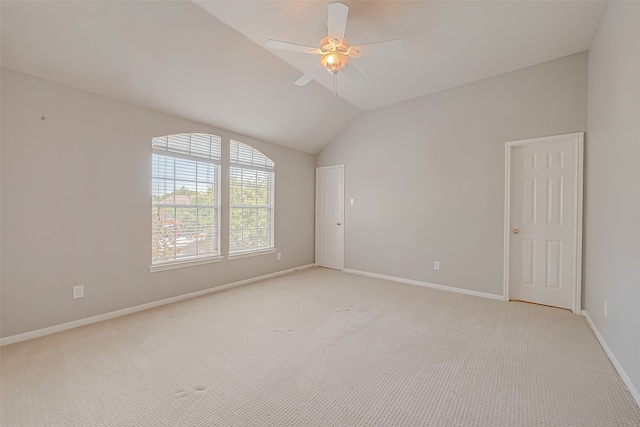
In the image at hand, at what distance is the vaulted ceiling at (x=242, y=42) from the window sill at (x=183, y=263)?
1.99 m

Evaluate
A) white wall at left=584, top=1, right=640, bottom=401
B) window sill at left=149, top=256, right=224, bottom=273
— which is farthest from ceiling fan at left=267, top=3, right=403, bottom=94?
window sill at left=149, top=256, right=224, bottom=273

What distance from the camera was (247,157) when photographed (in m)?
4.54

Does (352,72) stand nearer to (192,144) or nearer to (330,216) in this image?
(192,144)

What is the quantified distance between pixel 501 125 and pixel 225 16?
3.60 meters

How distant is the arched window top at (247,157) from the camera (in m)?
4.34

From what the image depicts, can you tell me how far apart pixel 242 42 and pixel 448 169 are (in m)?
3.25

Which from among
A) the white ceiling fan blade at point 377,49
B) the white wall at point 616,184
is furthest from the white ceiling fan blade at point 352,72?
the white wall at point 616,184

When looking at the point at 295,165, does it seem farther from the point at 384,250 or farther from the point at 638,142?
the point at 638,142

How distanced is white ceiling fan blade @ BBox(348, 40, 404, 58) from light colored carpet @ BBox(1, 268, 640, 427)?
2563 millimetres

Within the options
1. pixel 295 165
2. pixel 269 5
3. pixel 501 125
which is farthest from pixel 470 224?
pixel 269 5

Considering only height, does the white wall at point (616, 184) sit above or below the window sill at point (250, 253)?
above

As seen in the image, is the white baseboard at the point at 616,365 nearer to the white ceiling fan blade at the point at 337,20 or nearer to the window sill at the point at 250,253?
the white ceiling fan blade at the point at 337,20

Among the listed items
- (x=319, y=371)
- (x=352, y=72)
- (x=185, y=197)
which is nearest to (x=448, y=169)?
(x=352, y=72)

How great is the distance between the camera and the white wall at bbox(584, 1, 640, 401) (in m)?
1.85
